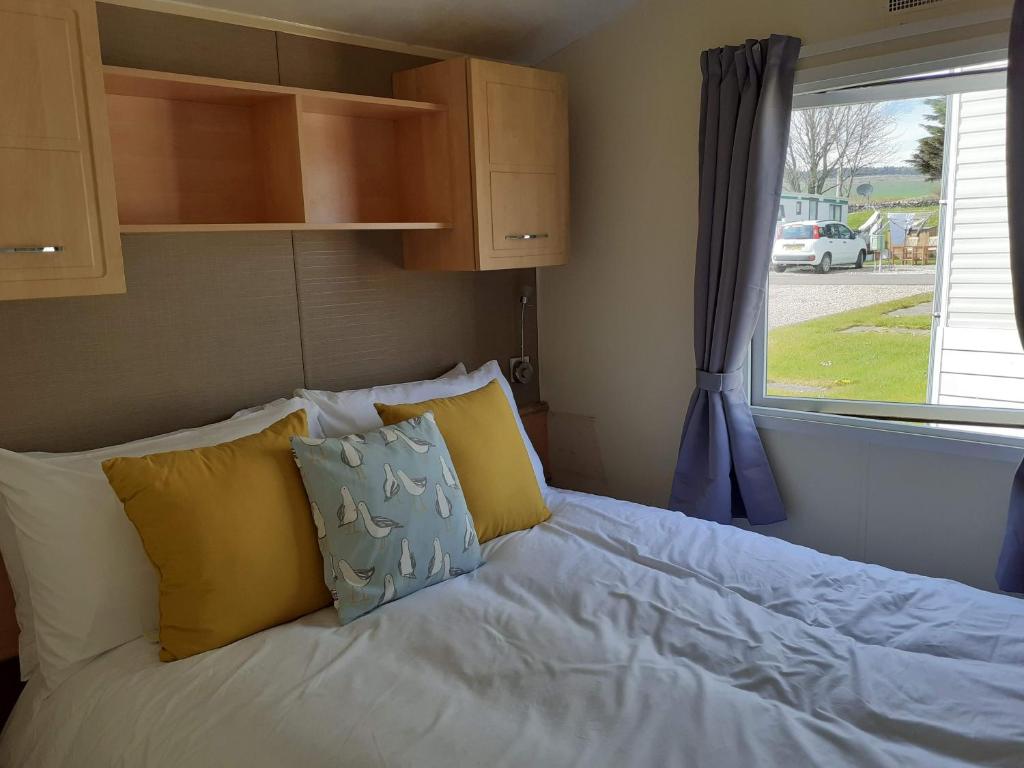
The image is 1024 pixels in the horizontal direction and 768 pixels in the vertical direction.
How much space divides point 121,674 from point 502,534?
1033mm

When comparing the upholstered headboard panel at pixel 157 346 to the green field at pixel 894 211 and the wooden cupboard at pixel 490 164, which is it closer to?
the wooden cupboard at pixel 490 164

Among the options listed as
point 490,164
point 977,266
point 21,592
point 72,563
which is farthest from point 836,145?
point 21,592

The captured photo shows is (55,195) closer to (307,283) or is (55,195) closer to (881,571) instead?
(307,283)

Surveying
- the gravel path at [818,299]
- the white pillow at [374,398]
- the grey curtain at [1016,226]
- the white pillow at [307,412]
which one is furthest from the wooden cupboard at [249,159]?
the grey curtain at [1016,226]

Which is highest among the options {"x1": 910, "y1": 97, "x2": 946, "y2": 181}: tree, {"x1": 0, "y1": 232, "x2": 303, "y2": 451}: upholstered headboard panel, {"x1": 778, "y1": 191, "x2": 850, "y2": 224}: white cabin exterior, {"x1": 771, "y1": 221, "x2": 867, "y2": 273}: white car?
{"x1": 910, "y1": 97, "x2": 946, "y2": 181}: tree

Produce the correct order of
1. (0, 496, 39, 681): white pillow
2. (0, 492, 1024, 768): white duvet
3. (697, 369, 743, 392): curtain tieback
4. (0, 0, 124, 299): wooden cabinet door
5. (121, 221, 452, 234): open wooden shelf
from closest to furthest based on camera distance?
1. (0, 492, 1024, 768): white duvet
2. (0, 0, 124, 299): wooden cabinet door
3. (0, 496, 39, 681): white pillow
4. (121, 221, 452, 234): open wooden shelf
5. (697, 369, 743, 392): curtain tieback

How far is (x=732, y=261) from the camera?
104 inches

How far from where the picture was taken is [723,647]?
5.60ft

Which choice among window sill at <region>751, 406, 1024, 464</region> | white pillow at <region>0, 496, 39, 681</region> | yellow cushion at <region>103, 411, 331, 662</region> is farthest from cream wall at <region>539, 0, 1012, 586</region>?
white pillow at <region>0, 496, 39, 681</region>

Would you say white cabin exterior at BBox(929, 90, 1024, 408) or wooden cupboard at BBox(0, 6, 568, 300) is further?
white cabin exterior at BBox(929, 90, 1024, 408)

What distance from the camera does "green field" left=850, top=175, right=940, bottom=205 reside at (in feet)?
8.07

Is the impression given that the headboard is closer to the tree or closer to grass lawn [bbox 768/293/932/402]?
grass lawn [bbox 768/293/932/402]

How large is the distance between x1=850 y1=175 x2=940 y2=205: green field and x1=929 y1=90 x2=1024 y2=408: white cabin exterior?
0.05 metres

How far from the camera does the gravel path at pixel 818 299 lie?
2592 mm
